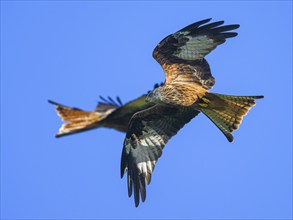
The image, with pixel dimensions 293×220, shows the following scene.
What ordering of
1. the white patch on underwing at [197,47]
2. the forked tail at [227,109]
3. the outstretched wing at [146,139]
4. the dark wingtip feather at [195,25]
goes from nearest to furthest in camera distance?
the forked tail at [227,109], the dark wingtip feather at [195,25], the white patch on underwing at [197,47], the outstretched wing at [146,139]

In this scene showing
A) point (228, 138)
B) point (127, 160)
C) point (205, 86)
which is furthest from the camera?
point (127, 160)

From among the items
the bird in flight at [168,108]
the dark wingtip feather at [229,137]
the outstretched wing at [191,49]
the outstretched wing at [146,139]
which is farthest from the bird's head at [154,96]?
the dark wingtip feather at [229,137]

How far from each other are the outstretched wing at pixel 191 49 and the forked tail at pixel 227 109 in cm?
54

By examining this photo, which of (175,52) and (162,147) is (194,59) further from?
(162,147)

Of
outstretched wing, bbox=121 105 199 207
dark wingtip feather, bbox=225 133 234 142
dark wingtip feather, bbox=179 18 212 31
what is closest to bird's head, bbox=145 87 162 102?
outstretched wing, bbox=121 105 199 207

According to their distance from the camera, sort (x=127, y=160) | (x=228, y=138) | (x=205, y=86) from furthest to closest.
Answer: (x=127, y=160) < (x=205, y=86) < (x=228, y=138)

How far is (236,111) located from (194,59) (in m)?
1.22

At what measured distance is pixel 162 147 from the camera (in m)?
11.0

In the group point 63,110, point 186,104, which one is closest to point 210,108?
point 186,104

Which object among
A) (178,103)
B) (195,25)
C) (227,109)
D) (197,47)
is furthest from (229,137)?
(195,25)

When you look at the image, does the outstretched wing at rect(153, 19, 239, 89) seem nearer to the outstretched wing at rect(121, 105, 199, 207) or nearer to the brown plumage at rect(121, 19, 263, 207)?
the brown plumage at rect(121, 19, 263, 207)

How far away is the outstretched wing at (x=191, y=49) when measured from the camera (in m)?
10.6

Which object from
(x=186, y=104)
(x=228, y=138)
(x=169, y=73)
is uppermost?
(x=169, y=73)

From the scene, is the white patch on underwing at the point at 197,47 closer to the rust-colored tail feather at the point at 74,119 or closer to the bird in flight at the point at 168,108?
the bird in flight at the point at 168,108
